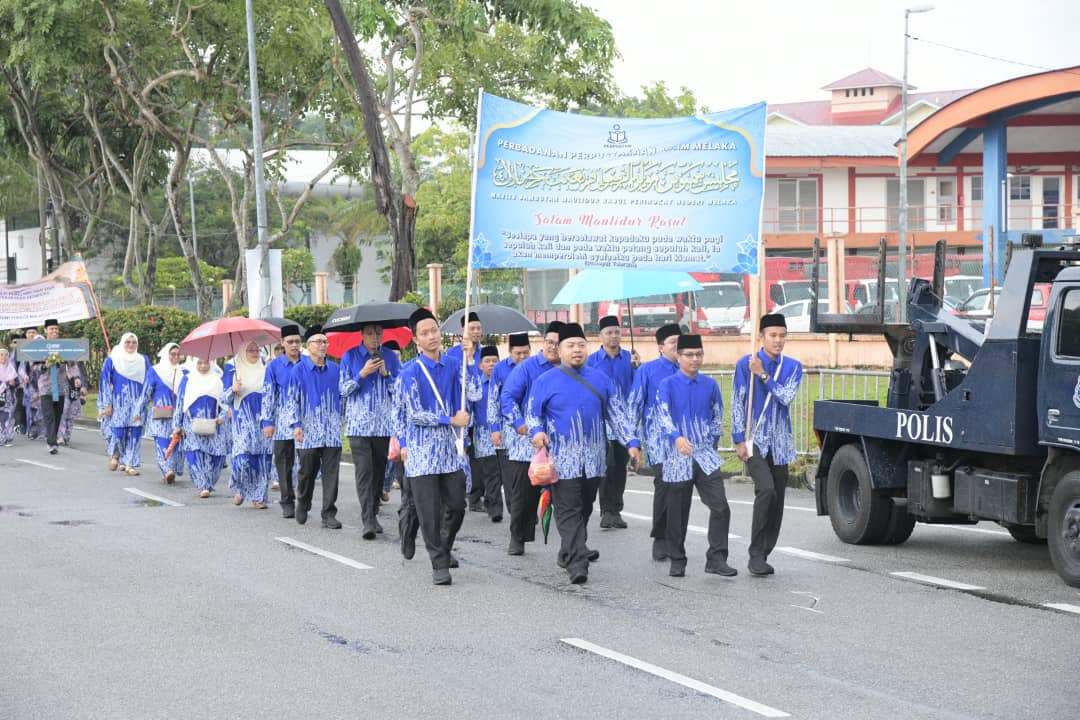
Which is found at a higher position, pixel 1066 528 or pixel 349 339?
pixel 349 339

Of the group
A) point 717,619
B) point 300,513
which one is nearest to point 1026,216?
point 300,513

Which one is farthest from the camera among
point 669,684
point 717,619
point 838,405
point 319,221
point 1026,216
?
point 319,221

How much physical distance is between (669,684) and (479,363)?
7290 mm

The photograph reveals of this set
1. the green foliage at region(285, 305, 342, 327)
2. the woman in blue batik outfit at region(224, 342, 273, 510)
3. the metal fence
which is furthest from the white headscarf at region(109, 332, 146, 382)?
the green foliage at region(285, 305, 342, 327)

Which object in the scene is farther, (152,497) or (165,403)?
(165,403)

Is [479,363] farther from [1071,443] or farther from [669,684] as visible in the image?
[669,684]

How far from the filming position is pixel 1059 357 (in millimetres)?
9875

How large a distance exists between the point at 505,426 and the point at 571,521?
2.53 m

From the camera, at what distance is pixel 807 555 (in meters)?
11.5

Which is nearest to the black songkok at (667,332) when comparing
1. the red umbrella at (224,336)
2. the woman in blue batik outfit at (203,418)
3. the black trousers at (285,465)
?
the black trousers at (285,465)

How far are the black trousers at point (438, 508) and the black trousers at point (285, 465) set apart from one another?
3680mm

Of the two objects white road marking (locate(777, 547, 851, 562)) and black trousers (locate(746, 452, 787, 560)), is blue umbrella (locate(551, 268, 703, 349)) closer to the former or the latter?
white road marking (locate(777, 547, 851, 562))

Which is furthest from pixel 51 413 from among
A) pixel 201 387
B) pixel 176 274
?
pixel 176 274

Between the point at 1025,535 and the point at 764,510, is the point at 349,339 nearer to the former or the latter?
the point at 764,510
